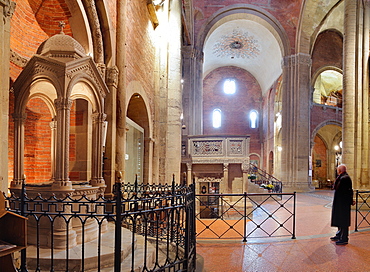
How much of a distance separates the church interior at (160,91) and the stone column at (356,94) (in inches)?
1.5

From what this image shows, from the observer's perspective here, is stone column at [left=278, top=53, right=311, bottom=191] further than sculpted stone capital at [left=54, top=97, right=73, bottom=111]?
Yes

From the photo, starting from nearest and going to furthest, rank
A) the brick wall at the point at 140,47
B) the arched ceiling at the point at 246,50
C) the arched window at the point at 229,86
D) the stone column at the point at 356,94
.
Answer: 1. the brick wall at the point at 140,47
2. the stone column at the point at 356,94
3. the arched ceiling at the point at 246,50
4. the arched window at the point at 229,86

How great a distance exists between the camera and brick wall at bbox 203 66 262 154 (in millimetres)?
30812

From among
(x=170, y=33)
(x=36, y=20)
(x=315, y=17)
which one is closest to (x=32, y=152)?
(x=36, y=20)

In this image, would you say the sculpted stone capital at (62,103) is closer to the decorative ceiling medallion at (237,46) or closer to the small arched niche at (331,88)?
the decorative ceiling medallion at (237,46)

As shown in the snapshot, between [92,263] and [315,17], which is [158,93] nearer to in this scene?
[92,263]

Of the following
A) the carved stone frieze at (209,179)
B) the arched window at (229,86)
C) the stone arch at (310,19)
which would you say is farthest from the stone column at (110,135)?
the arched window at (229,86)

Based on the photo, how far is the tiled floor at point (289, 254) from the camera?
169 inches

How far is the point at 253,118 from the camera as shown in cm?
3112

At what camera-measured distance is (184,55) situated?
17688 millimetres

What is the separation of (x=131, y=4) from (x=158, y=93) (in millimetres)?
3077

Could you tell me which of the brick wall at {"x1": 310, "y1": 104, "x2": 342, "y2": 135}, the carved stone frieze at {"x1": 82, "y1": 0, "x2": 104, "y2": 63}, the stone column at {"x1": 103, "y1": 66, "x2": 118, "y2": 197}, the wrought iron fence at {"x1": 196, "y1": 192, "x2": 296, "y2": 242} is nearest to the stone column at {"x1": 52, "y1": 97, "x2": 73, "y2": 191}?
the stone column at {"x1": 103, "y1": 66, "x2": 118, "y2": 197}

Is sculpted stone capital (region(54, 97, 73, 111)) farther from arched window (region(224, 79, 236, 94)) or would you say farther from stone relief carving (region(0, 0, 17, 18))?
arched window (region(224, 79, 236, 94))

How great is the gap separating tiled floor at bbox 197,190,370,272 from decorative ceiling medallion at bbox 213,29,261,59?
19.5 meters
